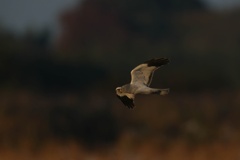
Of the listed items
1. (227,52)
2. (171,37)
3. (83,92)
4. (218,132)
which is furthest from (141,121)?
(171,37)

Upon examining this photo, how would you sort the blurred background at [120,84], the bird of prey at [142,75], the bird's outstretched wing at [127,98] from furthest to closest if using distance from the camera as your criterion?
1. the blurred background at [120,84]
2. the bird's outstretched wing at [127,98]
3. the bird of prey at [142,75]

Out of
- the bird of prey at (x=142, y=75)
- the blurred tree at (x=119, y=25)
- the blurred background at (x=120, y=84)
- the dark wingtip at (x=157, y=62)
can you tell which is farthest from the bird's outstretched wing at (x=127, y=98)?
the blurred tree at (x=119, y=25)

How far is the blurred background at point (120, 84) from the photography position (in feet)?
49.3

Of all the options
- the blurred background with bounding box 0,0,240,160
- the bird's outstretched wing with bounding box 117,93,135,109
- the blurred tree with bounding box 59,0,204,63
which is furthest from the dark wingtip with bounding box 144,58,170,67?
the blurred tree with bounding box 59,0,204,63

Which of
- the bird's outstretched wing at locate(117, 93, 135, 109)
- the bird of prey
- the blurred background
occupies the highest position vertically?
the blurred background

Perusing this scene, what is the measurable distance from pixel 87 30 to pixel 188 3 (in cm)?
664

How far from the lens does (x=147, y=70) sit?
15.4 ft

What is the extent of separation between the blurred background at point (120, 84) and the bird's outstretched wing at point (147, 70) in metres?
8.29

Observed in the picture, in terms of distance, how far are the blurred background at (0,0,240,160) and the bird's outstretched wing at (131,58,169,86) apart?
27.2ft

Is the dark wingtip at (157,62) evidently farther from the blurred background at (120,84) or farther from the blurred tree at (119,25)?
the blurred tree at (119,25)

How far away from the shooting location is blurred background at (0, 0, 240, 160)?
49.3 ft

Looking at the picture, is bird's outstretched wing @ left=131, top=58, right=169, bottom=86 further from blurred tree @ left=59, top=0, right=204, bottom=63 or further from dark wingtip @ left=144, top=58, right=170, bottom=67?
blurred tree @ left=59, top=0, right=204, bottom=63

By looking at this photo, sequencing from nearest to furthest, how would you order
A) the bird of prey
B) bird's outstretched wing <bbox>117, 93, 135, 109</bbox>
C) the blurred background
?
the bird of prey, bird's outstretched wing <bbox>117, 93, 135, 109</bbox>, the blurred background

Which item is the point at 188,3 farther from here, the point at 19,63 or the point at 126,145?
the point at 126,145
